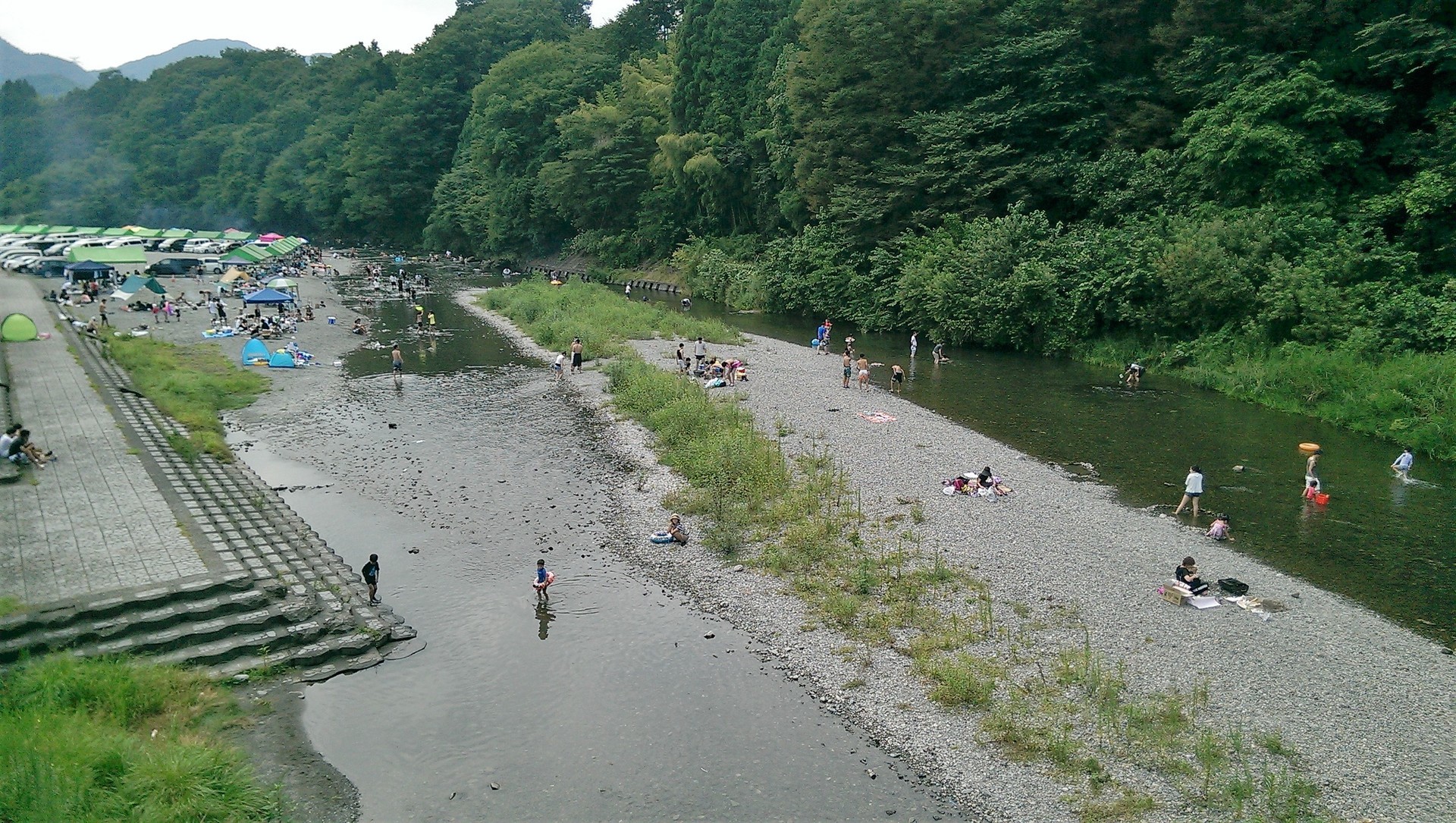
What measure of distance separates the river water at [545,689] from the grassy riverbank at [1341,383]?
2132 cm

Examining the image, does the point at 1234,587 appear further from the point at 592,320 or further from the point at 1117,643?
the point at 592,320

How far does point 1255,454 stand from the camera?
Answer: 2409cm

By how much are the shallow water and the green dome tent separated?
32.6 metres

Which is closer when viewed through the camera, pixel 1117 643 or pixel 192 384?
pixel 1117 643

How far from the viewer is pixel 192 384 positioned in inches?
1188

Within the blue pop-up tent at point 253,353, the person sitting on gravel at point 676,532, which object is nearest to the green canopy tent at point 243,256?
the blue pop-up tent at point 253,353

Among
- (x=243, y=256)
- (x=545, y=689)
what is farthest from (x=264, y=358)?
(x=243, y=256)

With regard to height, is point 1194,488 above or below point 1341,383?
below

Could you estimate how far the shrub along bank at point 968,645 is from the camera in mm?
10711

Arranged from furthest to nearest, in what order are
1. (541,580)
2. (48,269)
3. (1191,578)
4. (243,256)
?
(48,269) < (243,256) < (541,580) < (1191,578)

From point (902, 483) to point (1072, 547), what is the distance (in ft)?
15.4

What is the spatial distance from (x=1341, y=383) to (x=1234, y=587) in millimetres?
16256

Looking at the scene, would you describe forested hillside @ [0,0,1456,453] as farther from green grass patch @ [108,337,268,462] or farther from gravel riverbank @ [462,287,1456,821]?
green grass patch @ [108,337,268,462]

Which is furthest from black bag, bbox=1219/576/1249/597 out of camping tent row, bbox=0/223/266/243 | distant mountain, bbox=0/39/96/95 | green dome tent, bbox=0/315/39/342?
distant mountain, bbox=0/39/96/95
